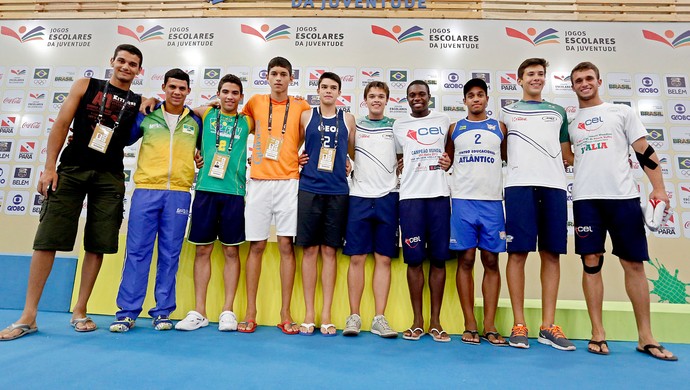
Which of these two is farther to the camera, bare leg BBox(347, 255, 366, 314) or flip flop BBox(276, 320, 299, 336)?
bare leg BBox(347, 255, 366, 314)

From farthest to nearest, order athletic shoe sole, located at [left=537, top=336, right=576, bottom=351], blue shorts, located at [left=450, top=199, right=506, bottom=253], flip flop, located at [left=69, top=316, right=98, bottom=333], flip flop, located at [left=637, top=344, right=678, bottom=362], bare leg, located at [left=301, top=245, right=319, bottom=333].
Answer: bare leg, located at [left=301, top=245, right=319, bottom=333], blue shorts, located at [left=450, top=199, right=506, bottom=253], flip flop, located at [left=69, top=316, right=98, bottom=333], athletic shoe sole, located at [left=537, top=336, right=576, bottom=351], flip flop, located at [left=637, top=344, right=678, bottom=362]

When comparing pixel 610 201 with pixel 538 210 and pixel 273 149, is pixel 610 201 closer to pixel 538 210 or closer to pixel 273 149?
pixel 538 210

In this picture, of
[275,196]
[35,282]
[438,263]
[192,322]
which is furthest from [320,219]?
[35,282]

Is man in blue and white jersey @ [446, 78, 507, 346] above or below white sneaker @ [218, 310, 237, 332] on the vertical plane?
above

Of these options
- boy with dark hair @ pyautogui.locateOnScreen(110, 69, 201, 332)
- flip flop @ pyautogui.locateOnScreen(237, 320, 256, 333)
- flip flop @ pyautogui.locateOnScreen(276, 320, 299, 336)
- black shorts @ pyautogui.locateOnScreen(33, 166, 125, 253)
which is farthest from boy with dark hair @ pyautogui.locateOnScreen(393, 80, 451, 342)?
black shorts @ pyautogui.locateOnScreen(33, 166, 125, 253)

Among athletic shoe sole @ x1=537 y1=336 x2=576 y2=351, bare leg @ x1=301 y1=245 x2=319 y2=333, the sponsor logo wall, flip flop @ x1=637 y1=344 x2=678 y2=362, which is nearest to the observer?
flip flop @ x1=637 y1=344 x2=678 y2=362

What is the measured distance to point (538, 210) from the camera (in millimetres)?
2217

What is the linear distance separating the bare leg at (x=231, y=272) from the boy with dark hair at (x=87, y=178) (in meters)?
0.68

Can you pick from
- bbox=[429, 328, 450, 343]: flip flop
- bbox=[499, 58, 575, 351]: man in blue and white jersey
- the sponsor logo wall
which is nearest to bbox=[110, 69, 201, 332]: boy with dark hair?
bbox=[429, 328, 450, 343]: flip flop

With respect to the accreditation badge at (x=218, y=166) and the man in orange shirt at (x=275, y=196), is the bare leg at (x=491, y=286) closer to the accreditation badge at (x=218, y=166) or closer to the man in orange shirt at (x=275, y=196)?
the man in orange shirt at (x=275, y=196)

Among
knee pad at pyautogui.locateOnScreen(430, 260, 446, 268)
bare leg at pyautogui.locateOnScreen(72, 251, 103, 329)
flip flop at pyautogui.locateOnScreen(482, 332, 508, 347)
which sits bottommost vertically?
flip flop at pyautogui.locateOnScreen(482, 332, 508, 347)

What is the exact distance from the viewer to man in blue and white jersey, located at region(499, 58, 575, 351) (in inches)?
85.4

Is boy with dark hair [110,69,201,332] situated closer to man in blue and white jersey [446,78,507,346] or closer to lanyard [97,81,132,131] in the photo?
lanyard [97,81,132,131]

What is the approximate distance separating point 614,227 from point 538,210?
0.41 meters
